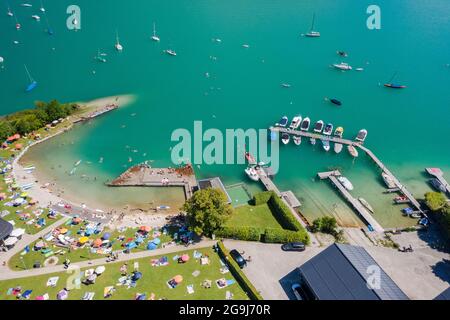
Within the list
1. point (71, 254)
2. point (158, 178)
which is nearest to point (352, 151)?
point (158, 178)

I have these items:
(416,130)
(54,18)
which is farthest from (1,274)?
(54,18)

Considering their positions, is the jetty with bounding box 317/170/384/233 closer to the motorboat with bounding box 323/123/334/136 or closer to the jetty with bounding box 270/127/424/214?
the jetty with bounding box 270/127/424/214

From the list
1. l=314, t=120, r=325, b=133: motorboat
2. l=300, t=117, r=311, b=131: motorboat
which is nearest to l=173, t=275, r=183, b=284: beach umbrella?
l=300, t=117, r=311, b=131: motorboat

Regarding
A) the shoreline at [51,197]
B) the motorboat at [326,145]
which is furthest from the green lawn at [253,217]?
the motorboat at [326,145]

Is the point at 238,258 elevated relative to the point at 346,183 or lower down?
lower down

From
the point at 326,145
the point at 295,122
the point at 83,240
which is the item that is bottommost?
the point at 83,240

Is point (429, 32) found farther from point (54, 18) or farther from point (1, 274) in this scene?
point (1, 274)

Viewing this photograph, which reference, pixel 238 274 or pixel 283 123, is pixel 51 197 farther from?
pixel 283 123
